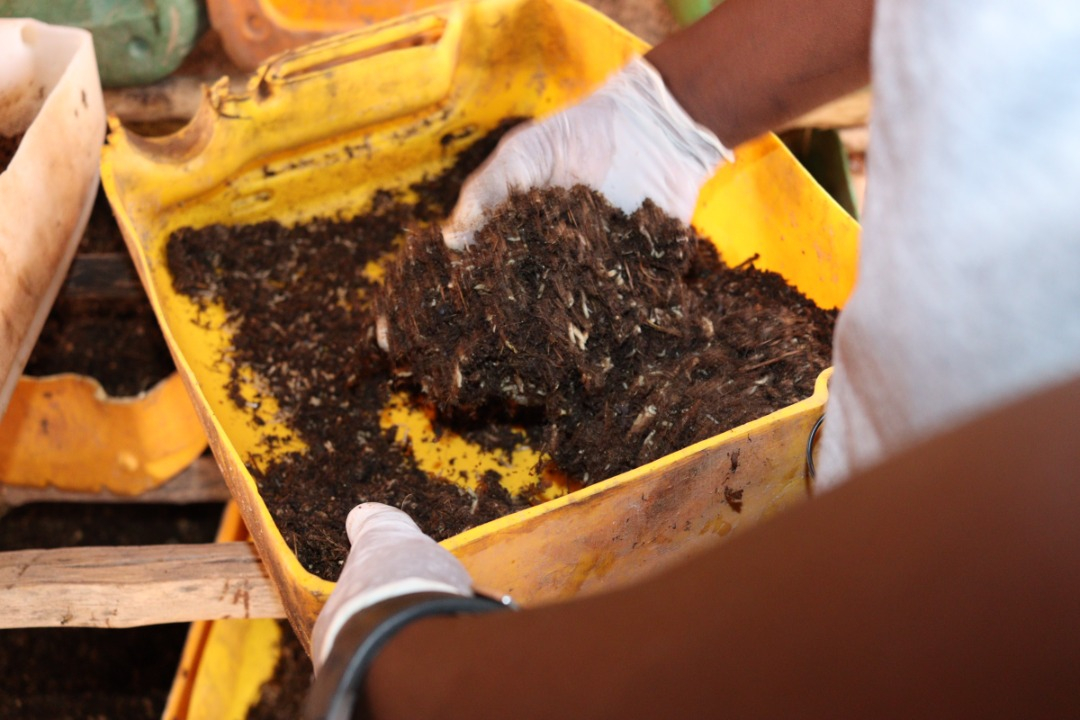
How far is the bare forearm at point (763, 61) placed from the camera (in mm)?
1066

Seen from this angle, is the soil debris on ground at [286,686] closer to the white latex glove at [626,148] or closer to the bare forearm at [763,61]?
the white latex glove at [626,148]

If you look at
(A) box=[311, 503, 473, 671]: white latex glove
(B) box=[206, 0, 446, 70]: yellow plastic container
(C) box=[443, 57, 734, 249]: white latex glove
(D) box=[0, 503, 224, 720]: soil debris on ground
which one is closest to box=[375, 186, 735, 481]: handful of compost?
(C) box=[443, 57, 734, 249]: white latex glove

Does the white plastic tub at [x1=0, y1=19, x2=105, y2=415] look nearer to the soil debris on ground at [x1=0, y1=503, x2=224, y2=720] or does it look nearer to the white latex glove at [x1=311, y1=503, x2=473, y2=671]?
the soil debris on ground at [x1=0, y1=503, x2=224, y2=720]

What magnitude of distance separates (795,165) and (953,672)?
1081 mm

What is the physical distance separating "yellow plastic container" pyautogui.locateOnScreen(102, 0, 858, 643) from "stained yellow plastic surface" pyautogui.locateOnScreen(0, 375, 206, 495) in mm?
265

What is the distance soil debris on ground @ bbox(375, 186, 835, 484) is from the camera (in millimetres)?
1056

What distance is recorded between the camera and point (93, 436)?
5.08 ft

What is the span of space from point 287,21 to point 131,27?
0.97 feet

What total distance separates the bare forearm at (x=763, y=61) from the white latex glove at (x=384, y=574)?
75cm

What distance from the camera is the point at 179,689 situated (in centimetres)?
140

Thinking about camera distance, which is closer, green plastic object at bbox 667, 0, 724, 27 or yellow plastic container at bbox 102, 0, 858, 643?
yellow plastic container at bbox 102, 0, 858, 643

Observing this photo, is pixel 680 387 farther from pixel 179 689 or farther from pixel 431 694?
pixel 179 689

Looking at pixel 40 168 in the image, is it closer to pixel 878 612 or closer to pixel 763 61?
pixel 763 61

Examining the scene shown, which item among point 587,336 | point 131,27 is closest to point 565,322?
point 587,336
